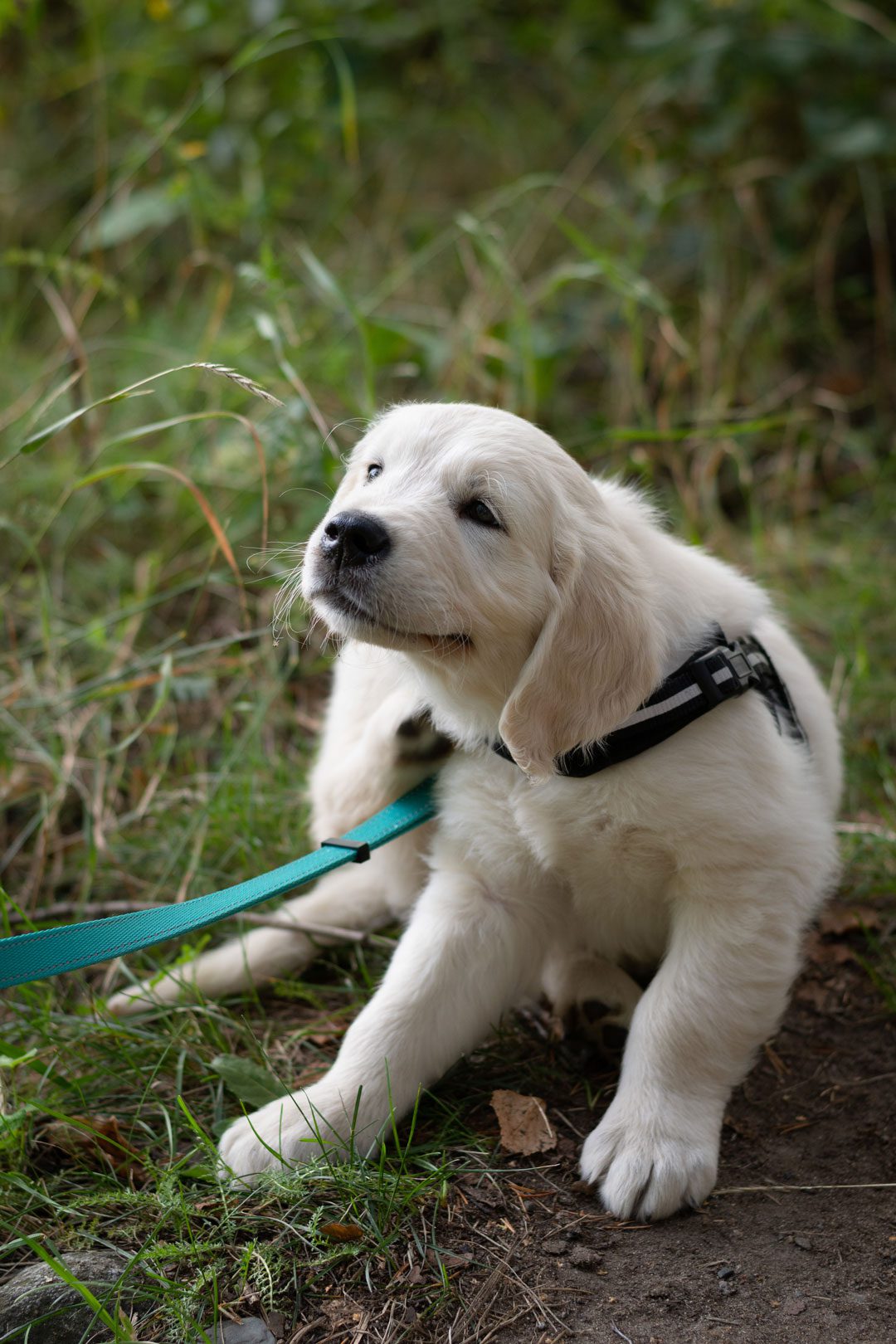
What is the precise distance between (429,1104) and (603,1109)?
357 millimetres

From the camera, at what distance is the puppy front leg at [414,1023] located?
2164 mm

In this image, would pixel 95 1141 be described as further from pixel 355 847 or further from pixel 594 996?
pixel 594 996

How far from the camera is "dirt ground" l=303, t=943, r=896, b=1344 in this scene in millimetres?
1833

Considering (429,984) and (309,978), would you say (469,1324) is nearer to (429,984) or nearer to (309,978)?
(429,984)

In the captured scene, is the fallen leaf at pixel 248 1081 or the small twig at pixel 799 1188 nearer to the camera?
the small twig at pixel 799 1188

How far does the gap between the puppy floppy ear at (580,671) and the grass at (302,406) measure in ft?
2.58

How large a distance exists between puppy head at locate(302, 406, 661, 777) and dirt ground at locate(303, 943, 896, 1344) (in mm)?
797

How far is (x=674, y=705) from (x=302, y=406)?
6.01 feet

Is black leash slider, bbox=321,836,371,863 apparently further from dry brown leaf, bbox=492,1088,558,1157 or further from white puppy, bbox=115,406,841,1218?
dry brown leaf, bbox=492,1088,558,1157

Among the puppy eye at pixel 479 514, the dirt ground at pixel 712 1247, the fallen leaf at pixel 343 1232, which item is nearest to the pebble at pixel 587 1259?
the dirt ground at pixel 712 1247

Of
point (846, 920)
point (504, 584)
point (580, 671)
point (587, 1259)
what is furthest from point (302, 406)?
point (587, 1259)

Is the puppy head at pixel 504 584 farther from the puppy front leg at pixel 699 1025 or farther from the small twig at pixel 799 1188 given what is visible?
the small twig at pixel 799 1188

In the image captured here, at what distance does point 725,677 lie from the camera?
7.52ft

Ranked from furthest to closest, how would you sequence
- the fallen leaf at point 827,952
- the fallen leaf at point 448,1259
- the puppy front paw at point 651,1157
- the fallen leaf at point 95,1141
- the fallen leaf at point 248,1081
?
the fallen leaf at point 827,952 → the fallen leaf at point 248,1081 → the fallen leaf at point 95,1141 → the puppy front paw at point 651,1157 → the fallen leaf at point 448,1259
